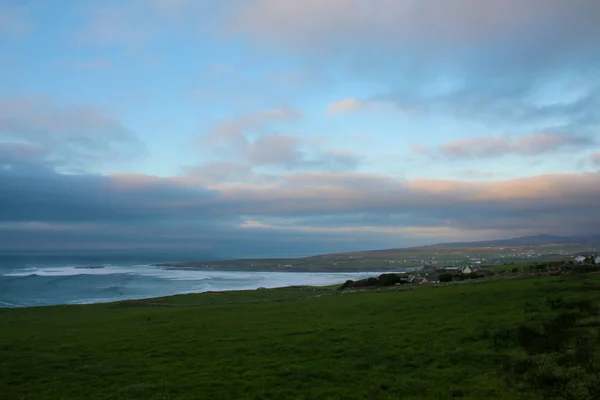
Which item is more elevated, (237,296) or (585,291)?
(585,291)

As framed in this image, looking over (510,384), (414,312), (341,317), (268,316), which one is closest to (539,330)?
(510,384)

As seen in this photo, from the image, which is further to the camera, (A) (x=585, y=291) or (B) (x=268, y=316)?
(B) (x=268, y=316)

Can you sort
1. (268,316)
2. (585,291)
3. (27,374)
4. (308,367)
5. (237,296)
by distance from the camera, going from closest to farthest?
(308,367)
(27,374)
(585,291)
(268,316)
(237,296)

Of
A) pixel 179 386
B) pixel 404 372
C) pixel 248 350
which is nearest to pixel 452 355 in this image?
pixel 404 372

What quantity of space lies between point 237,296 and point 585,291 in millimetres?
39049

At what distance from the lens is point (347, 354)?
1720 cm

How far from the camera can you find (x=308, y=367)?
15.6 m

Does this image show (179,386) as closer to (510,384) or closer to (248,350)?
(248,350)

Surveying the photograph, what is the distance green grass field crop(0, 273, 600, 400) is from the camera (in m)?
13.1

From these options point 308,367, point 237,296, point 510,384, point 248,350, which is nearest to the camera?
point 510,384

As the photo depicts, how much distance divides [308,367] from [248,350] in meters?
4.29

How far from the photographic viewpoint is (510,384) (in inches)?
492

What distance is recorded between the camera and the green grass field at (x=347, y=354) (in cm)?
1312

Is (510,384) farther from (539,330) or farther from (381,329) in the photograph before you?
(381,329)
